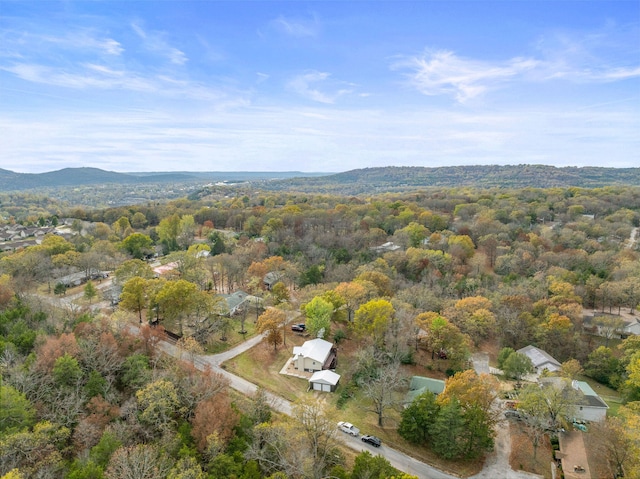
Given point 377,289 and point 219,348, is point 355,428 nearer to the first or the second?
point 219,348

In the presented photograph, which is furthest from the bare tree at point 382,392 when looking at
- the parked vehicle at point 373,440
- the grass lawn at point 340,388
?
the parked vehicle at point 373,440

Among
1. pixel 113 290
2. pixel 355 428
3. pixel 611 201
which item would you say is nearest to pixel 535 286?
pixel 355 428

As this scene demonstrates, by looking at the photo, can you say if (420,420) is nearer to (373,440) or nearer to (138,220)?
(373,440)

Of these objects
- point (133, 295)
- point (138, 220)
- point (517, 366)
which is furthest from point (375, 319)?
point (138, 220)

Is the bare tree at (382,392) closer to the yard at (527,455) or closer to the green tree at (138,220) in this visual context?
the yard at (527,455)

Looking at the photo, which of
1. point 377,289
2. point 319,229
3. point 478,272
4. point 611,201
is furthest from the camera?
point 611,201

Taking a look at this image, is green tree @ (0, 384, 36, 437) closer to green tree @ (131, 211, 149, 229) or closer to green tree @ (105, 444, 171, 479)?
green tree @ (105, 444, 171, 479)

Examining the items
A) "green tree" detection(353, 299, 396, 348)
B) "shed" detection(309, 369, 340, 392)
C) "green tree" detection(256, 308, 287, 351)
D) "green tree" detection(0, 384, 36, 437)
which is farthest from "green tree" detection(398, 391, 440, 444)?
"green tree" detection(0, 384, 36, 437)
